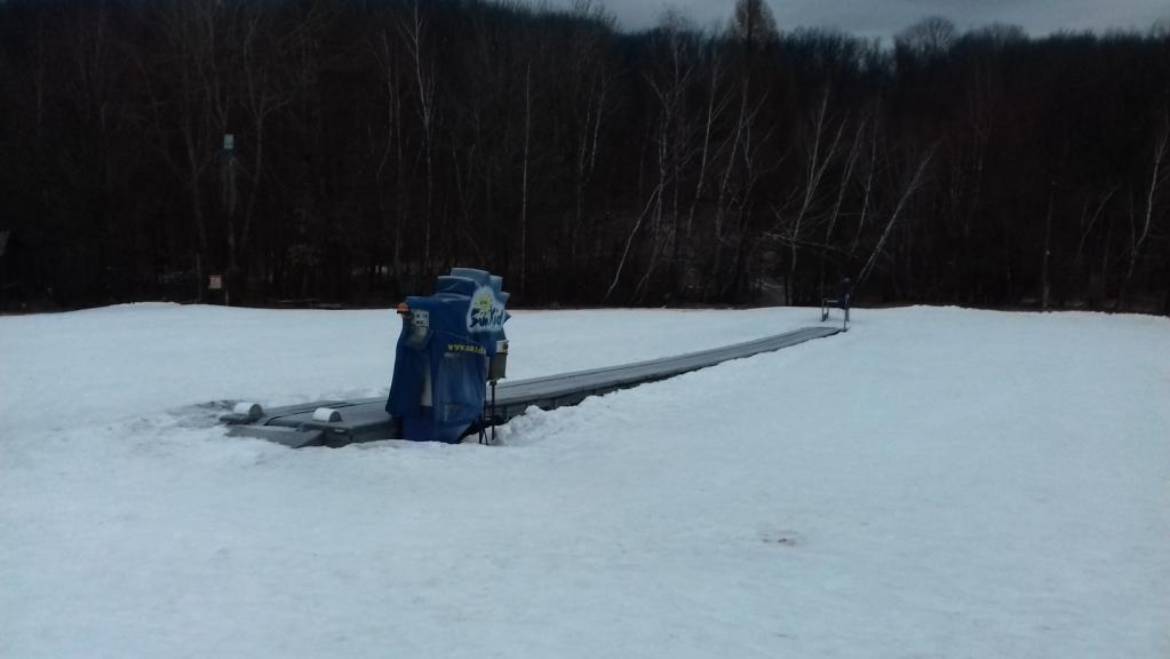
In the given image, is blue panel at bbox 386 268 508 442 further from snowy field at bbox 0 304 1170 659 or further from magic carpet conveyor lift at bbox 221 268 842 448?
snowy field at bbox 0 304 1170 659

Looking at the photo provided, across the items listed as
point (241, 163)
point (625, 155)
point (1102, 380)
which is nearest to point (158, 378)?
point (1102, 380)

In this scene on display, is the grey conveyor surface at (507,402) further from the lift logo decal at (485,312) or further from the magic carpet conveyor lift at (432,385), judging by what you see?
the lift logo decal at (485,312)

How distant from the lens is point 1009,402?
1177cm

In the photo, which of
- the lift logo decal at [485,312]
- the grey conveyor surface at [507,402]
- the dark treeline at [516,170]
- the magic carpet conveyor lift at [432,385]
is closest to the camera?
the grey conveyor surface at [507,402]

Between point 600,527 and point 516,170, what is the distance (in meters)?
30.1

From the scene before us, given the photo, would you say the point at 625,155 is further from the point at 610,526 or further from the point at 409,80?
the point at 610,526

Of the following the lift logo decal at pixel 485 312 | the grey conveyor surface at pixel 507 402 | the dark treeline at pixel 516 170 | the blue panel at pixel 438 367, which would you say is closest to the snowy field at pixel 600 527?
the grey conveyor surface at pixel 507 402

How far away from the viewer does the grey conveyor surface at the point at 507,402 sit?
309 inches

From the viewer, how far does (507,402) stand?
9961mm

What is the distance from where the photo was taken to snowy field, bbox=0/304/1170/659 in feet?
13.6

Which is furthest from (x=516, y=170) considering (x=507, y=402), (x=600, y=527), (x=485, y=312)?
(x=600, y=527)

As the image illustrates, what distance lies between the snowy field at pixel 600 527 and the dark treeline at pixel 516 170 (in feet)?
74.8

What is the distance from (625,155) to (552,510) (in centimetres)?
3820

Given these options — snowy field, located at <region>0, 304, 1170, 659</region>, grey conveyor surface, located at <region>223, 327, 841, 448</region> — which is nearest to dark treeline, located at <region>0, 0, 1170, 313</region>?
grey conveyor surface, located at <region>223, 327, 841, 448</region>
